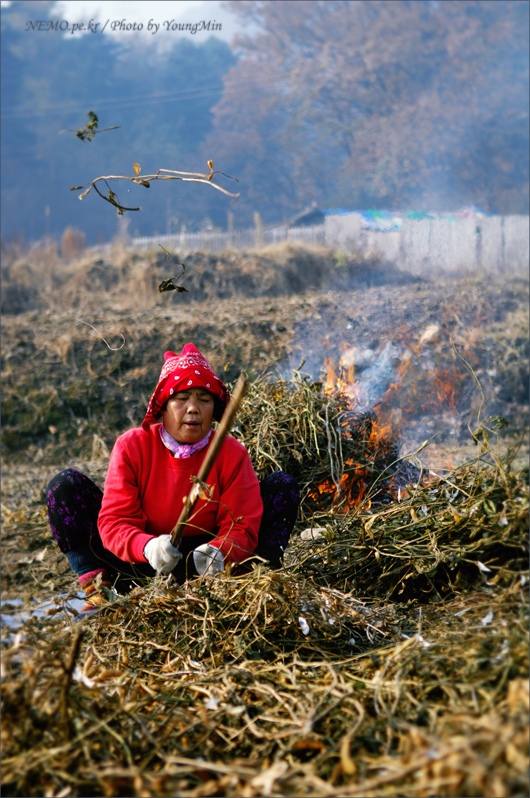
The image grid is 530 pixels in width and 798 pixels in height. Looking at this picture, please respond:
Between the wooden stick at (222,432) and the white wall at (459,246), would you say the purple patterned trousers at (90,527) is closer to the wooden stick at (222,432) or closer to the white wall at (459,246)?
the wooden stick at (222,432)

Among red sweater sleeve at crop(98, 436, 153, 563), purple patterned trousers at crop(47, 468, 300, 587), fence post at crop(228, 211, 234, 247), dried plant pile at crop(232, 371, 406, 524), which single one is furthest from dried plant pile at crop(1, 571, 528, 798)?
fence post at crop(228, 211, 234, 247)

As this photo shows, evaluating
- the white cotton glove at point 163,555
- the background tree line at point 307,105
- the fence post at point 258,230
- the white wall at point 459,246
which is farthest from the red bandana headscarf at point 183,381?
the fence post at point 258,230

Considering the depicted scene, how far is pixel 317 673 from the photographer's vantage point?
187 centimetres

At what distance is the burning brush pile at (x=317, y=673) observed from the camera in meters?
1.26

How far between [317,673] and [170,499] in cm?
99

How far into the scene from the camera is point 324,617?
218cm

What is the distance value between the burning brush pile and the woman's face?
586 mm

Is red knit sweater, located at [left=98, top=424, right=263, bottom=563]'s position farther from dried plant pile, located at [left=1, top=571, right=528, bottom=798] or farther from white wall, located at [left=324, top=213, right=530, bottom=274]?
white wall, located at [left=324, top=213, right=530, bottom=274]

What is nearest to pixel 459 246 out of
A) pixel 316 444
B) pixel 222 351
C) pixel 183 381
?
pixel 222 351

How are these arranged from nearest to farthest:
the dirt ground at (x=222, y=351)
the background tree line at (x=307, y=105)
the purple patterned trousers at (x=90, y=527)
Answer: the purple patterned trousers at (x=90, y=527), the dirt ground at (x=222, y=351), the background tree line at (x=307, y=105)

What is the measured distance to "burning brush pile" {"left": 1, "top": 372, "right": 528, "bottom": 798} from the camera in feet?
4.12

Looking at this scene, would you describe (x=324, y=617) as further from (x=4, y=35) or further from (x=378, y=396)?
(x=4, y=35)

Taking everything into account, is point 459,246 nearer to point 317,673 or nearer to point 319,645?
point 319,645

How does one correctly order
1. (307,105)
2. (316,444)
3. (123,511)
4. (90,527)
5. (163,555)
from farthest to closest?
(307,105)
(316,444)
(90,527)
(123,511)
(163,555)
